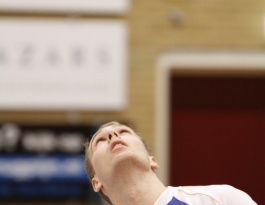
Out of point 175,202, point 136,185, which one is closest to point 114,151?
point 136,185

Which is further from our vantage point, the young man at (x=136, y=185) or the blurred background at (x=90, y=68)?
the blurred background at (x=90, y=68)

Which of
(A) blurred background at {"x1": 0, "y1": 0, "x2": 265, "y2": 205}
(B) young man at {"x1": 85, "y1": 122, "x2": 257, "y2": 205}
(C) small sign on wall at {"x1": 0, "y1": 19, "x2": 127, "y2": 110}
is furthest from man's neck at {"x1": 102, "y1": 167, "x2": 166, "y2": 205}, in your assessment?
(C) small sign on wall at {"x1": 0, "y1": 19, "x2": 127, "y2": 110}

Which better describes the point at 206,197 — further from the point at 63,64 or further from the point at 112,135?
the point at 63,64

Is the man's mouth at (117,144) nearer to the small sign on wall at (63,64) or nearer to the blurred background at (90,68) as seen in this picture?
the blurred background at (90,68)

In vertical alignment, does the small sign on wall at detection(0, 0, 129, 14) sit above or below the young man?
above

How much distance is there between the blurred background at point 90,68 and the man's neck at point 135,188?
14.0ft

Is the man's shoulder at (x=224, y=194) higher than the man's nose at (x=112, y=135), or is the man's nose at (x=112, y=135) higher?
the man's nose at (x=112, y=135)

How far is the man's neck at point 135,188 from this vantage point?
2.78 meters

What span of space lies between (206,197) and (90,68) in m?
4.68

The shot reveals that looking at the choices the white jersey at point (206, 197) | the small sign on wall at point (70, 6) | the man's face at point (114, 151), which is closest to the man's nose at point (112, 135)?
the man's face at point (114, 151)

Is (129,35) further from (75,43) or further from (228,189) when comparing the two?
(228,189)

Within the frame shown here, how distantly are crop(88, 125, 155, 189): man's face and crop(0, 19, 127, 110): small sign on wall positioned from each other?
167 inches

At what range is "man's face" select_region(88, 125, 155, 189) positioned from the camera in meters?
2.79

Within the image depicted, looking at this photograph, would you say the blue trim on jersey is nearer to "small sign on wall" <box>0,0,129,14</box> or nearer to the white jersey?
the white jersey
